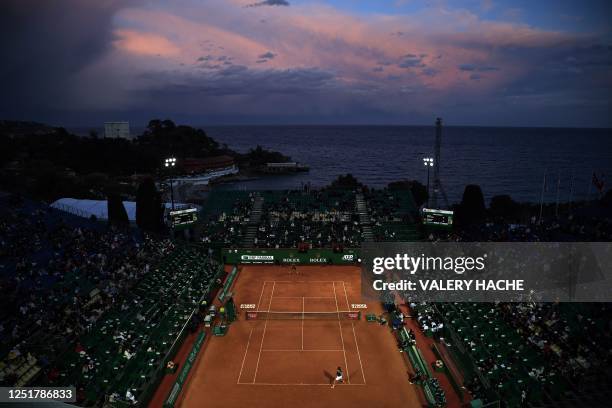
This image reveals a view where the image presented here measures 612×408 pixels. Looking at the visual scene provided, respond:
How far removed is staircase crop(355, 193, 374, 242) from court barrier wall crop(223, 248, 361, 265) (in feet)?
Answer: 9.95

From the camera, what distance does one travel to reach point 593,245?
1044 inches

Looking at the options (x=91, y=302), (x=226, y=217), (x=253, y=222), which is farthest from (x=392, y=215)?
(x=91, y=302)

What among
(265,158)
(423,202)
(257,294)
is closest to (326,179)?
(265,158)

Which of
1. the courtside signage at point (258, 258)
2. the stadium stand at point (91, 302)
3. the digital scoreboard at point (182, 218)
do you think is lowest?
the courtside signage at point (258, 258)

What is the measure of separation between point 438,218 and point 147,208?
29.8 m

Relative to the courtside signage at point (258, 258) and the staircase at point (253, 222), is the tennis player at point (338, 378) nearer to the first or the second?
the courtside signage at point (258, 258)

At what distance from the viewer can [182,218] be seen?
42219 mm

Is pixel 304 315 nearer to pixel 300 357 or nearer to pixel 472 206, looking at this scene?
pixel 300 357

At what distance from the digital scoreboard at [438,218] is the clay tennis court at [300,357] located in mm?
10031

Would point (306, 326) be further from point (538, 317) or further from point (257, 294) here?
point (538, 317)

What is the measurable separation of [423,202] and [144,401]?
56.4 metres

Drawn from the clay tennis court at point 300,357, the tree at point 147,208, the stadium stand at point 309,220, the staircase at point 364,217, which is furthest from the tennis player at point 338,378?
the tree at point 147,208

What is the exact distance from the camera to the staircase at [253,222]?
45469 millimetres

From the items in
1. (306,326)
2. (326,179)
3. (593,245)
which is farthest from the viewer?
(326,179)
